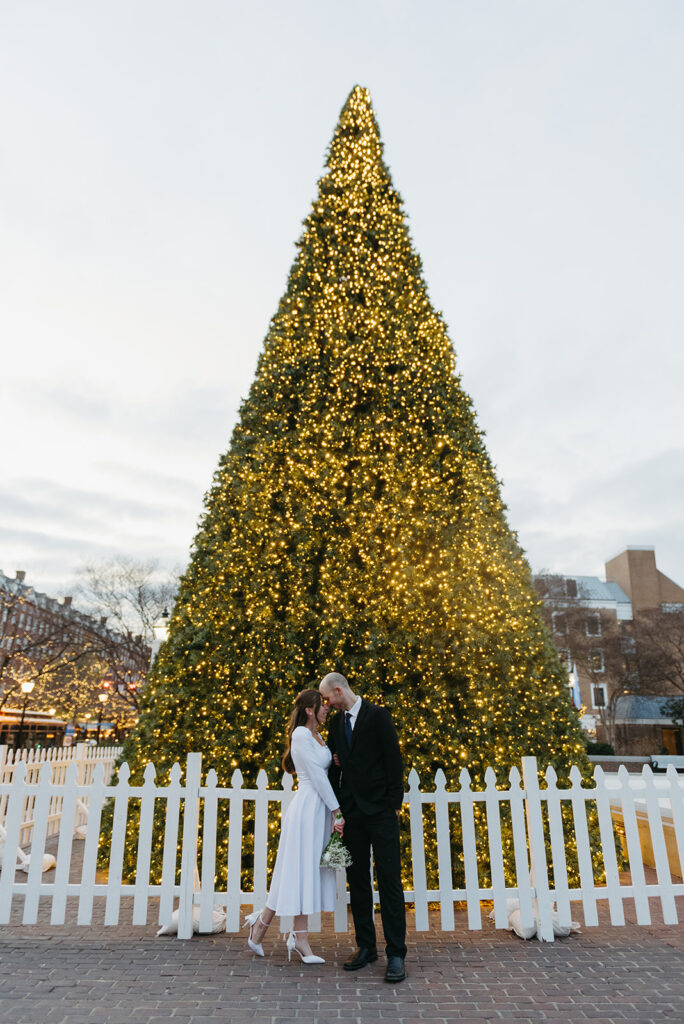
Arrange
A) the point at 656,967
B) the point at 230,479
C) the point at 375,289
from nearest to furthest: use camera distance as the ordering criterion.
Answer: the point at 656,967, the point at 230,479, the point at 375,289

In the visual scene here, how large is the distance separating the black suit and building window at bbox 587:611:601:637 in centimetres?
3574

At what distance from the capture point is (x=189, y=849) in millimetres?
5012

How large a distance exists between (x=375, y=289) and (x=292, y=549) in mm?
3599

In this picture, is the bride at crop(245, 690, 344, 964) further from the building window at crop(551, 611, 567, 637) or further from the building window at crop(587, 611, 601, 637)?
the building window at crop(587, 611, 601, 637)

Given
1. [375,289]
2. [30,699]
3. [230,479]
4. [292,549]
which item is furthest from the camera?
[30,699]

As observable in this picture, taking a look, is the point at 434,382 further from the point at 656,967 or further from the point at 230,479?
the point at 656,967

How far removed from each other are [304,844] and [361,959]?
0.83m

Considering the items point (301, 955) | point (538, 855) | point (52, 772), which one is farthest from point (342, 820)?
point (52, 772)

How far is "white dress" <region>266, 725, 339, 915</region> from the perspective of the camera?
14.2 ft

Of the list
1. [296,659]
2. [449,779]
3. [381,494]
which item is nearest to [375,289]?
[381,494]

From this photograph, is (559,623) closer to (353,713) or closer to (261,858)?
(261,858)

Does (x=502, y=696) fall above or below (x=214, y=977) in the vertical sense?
above

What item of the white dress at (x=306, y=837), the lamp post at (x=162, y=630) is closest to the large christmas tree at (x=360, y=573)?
the lamp post at (x=162, y=630)

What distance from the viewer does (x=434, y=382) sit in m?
7.54
